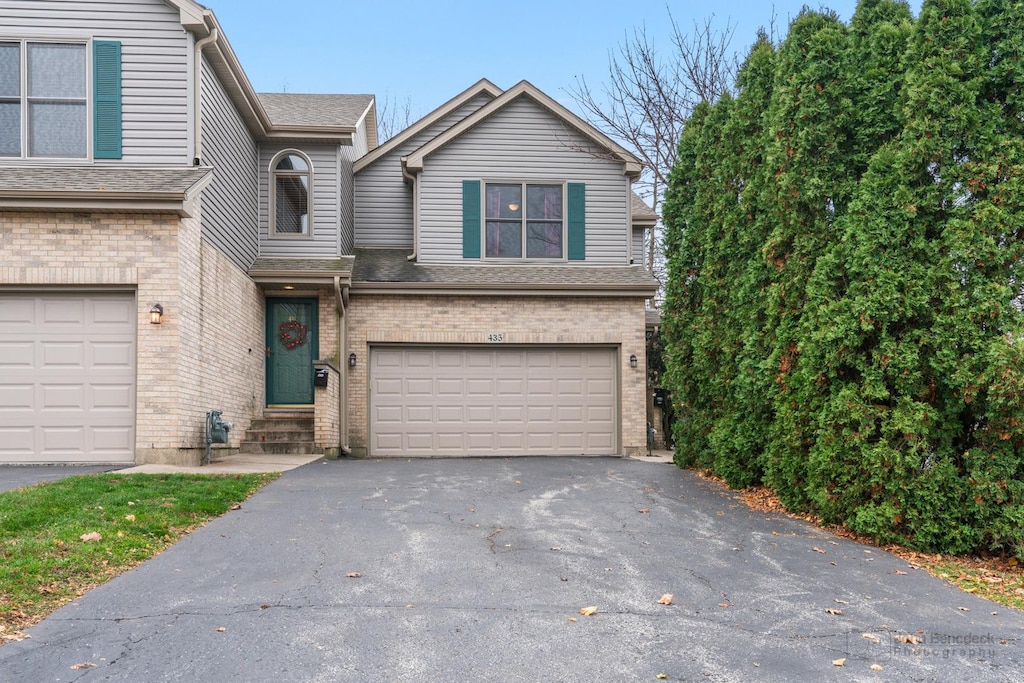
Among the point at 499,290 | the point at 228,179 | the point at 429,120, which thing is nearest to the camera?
the point at 228,179

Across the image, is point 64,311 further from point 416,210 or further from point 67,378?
point 416,210

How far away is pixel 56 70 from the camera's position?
10688mm

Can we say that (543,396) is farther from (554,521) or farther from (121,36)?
(121,36)

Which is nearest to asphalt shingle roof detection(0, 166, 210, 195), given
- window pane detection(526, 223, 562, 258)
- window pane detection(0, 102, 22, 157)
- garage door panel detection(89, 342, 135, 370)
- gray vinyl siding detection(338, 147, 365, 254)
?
window pane detection(0, 102, 22, 157)

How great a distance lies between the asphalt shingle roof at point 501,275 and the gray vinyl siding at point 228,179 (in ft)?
7.17

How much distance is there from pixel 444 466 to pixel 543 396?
3.52 metres

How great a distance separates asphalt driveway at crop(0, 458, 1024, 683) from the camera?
4008mm

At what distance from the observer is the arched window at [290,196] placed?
14.6 metres

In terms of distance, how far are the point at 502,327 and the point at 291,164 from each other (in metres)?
5.21

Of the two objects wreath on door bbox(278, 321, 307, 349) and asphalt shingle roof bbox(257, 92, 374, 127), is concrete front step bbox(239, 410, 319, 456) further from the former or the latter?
asphalt shingle roof bbox(257, 92, 374, 127)

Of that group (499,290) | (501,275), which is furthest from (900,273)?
(501,275)

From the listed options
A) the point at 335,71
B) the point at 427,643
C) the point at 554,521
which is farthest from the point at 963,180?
the point at 335,71

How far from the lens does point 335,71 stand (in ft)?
299

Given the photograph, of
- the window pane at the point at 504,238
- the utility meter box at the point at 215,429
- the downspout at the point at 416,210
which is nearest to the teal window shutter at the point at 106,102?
the utility meter box at the point at 215,429
